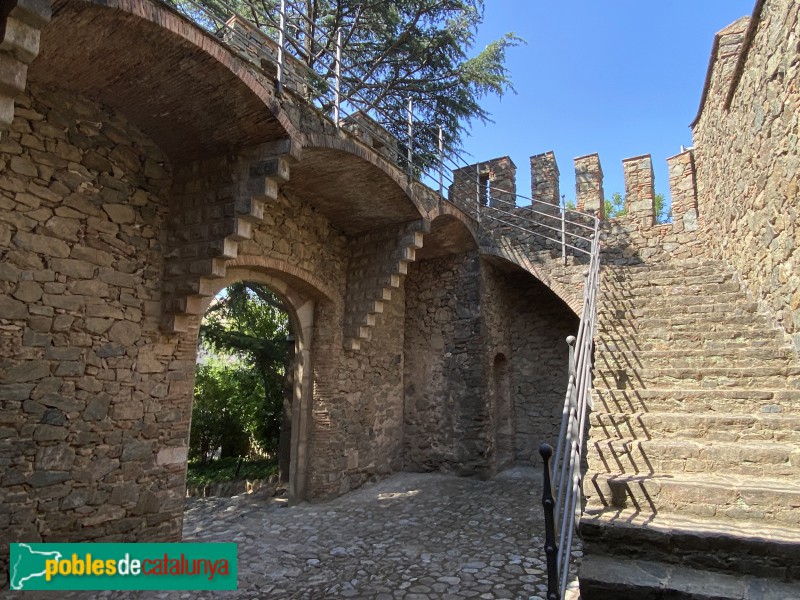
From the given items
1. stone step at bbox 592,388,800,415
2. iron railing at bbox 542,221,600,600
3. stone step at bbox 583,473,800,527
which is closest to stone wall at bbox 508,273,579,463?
iron railing at bbox 542,221,600,600

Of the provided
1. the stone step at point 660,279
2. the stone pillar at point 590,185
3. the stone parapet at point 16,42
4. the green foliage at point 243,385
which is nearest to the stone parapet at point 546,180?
the stone pillar at point 590,185

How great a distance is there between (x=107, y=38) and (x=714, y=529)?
4.94m

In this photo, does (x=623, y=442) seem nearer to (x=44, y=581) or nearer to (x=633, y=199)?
(x=44, y=581)

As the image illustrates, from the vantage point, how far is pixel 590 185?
8469 mm

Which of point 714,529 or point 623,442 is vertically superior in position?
point 623,442

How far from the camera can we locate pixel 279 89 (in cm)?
452

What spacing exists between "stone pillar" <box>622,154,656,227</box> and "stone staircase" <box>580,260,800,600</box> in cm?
242

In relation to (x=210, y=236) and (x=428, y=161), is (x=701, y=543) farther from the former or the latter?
(x=428, y=161)

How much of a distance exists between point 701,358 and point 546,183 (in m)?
4.77

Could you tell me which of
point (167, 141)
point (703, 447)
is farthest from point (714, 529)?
point (167, 141)

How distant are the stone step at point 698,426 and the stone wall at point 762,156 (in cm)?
116

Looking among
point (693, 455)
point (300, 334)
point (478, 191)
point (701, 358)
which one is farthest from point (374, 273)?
point (693, 455)

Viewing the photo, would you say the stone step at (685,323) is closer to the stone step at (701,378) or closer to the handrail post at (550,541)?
the stone step at (701,378)

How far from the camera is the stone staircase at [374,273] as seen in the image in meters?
6.86
